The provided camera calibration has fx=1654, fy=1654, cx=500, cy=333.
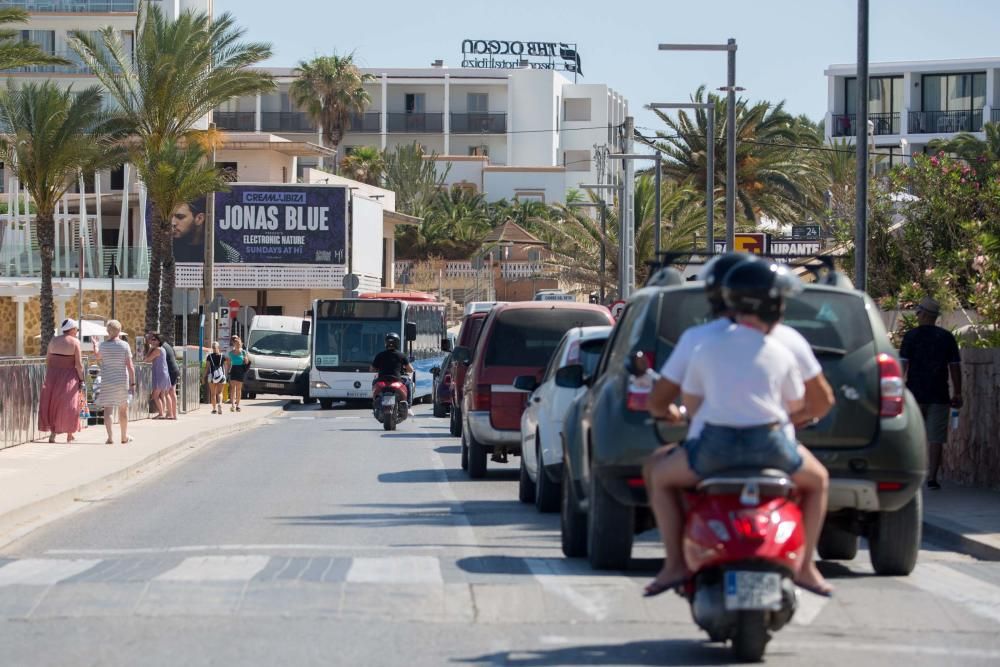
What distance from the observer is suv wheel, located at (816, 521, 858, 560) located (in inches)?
435

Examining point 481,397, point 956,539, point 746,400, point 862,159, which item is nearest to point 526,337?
point 481,397

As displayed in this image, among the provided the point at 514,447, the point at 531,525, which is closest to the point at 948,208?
the point at 514,447

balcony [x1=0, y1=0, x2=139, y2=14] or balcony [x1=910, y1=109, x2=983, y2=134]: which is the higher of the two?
balcony [x1=0, y1=0, x2=139, y2=14]

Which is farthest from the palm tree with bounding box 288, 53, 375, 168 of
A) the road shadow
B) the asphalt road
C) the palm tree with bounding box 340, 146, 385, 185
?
the road shadow

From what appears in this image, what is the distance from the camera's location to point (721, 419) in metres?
7.05

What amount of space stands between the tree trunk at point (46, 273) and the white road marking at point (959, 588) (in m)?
34.6

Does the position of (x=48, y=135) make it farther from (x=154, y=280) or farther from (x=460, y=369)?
(x=460, y=369)

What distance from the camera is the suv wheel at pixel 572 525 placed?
10.8 metres

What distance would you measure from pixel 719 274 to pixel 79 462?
1481 cm

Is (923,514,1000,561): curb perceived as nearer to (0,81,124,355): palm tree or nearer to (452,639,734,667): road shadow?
(452,639,734,667): road shadow

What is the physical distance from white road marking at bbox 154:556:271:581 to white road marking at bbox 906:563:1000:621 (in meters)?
4.00

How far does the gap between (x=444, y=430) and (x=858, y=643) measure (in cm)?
2316

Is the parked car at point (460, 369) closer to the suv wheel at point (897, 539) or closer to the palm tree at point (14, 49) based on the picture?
the palm tree at point (14, 49)

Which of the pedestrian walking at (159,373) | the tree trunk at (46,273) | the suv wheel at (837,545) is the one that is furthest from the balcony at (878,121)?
the suv wheel at (837,545)
